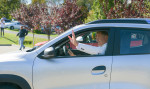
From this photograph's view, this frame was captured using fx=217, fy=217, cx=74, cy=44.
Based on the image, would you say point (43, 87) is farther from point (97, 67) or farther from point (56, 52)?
point (97, 67)

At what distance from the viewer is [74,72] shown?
3213mm

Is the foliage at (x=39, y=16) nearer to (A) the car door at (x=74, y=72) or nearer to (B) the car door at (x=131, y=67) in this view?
(A) the car door at (x=74, y=72)

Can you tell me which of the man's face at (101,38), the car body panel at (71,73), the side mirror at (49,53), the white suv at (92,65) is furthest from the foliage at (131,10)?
the side mirror at (49,53)

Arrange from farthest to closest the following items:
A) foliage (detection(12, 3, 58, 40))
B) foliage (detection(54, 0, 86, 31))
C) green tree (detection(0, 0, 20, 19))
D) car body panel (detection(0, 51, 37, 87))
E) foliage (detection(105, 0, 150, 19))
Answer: green tree (detection(0, 0, 20, 19)), foliage (detection(12, 3, 58, 40)), foliage (detection(54, 0, 86, 31)), foliage (detection(105, 0, 150, 19)), car body panel (detection(0, 51, 37, 87))

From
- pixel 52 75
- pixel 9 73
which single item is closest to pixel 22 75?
pixel 9 73

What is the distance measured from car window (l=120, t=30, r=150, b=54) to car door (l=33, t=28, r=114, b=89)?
0.62ft

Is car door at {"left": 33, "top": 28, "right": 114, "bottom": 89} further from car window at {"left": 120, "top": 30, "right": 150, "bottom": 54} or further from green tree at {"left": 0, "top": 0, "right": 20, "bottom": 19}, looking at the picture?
green tree at {"left": 0, "top": 0, "right": 20, "bottom": 19}

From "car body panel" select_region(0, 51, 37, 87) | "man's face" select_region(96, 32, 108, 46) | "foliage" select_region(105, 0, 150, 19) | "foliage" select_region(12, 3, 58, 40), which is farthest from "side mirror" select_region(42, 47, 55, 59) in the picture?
"foliage" select_region(12, 3, 58, 40)

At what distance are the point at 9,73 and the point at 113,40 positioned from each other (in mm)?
1656

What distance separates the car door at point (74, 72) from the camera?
10.4 ft

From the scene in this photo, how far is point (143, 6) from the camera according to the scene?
1070cm

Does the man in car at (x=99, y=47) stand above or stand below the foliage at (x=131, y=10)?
below

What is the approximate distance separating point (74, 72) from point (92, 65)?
29 cm

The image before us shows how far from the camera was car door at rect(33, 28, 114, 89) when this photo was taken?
125 inches
